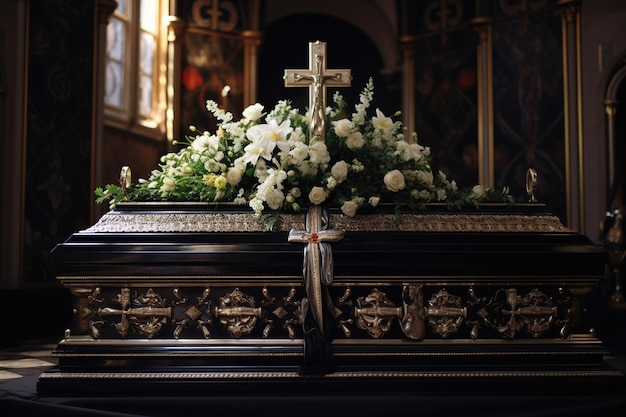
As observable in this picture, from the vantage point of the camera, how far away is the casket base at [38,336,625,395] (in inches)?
115

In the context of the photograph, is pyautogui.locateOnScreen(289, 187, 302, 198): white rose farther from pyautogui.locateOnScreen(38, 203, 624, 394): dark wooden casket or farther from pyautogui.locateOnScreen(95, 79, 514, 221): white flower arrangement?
pyautogui.locateOnScreen(38, 203, 624, 394): dark wooden casket

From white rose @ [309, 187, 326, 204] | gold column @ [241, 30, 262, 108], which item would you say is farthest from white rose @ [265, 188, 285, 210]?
gold column @ [241, 30, 262, 108]

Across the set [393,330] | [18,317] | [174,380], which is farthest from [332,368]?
[18,317]

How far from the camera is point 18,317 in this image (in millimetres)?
6293

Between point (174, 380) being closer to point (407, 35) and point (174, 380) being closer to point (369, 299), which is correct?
point (369, 299)

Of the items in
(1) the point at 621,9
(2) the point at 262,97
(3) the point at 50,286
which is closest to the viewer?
(3) the point at 50,286

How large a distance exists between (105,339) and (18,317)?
3.69m

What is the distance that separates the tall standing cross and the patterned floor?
1892 millimetres

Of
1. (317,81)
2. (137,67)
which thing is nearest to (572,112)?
(137,67)

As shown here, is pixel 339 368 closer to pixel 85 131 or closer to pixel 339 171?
pixel 339 171

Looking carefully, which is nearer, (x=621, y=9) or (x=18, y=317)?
(x=18, y=317)

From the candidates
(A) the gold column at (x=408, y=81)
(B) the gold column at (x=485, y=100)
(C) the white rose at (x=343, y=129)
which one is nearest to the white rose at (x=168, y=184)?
(C) the white rose at (x=343, y=129)

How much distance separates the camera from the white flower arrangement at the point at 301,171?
3.12 metres

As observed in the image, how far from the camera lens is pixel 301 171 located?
3.14 meters
